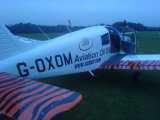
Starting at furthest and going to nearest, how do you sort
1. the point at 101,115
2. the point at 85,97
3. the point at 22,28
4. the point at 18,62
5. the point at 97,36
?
the point at 22,28, the point at 97,36, the point at 85,97, the point at 18,62, the point at 101,115

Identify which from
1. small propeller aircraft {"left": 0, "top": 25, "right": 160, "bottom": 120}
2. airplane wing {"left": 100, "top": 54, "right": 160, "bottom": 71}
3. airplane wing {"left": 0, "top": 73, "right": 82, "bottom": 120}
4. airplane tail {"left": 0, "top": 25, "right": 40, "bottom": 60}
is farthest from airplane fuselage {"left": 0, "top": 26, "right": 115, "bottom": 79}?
airplane wing {"left": 0, "top": 73, "right": 82, "bottom": 120}

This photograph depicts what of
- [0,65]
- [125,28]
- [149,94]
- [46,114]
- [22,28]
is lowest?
[22,28]

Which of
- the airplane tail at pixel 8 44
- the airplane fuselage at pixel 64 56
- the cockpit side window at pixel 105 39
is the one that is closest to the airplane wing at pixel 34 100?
the airplane tail at pixel 8 44

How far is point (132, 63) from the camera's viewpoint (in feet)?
31.9

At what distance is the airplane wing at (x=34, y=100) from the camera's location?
377cm

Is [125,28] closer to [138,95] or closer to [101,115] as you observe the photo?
[138,95]

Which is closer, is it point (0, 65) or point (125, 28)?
point (0, 65)

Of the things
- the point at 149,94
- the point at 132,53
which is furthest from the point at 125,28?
the point at 149,94

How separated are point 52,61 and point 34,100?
4087 millimetres

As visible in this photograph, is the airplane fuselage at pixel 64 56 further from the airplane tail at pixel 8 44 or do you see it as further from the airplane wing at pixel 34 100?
the airplane wing at pixel 34 100

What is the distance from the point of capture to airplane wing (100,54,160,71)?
30.9 ft

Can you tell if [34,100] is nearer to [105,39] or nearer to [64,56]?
[64,56]

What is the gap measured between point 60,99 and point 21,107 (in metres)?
0.52

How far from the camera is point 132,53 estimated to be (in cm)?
1142
